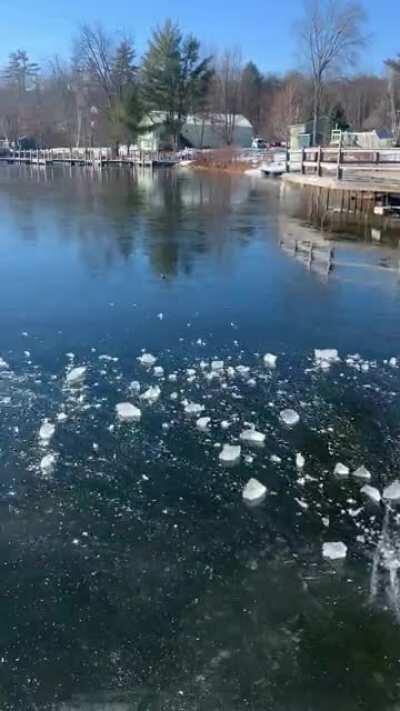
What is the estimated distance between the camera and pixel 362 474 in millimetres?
4062

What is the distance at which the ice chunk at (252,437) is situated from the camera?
4.46 metres

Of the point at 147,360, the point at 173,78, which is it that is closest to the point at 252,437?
the point at 147,360

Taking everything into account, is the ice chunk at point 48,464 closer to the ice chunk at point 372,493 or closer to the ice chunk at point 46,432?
the ice chunk at point 46,432

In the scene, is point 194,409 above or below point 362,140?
below

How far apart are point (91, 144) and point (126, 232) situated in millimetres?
69534

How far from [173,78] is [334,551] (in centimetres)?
6928

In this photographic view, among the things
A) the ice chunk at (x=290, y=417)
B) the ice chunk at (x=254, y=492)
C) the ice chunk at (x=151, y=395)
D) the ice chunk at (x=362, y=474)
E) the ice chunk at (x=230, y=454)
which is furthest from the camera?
the ice chunk at (x=151, y=395)

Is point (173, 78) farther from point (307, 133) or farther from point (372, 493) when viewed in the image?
point (372, 493)

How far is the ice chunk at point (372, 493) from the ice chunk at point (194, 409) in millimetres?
1559

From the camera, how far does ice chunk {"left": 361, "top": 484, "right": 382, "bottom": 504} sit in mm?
3812

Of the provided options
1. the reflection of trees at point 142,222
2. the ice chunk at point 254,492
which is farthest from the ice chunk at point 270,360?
the reflection of trees at point 142,222

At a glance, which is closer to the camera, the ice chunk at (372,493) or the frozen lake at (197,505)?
the frozen lake at (197,505)

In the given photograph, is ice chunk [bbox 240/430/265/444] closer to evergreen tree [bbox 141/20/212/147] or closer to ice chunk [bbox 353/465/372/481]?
ice chunk [bbox 353/465/372/481]

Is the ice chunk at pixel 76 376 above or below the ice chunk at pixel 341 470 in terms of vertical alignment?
above
